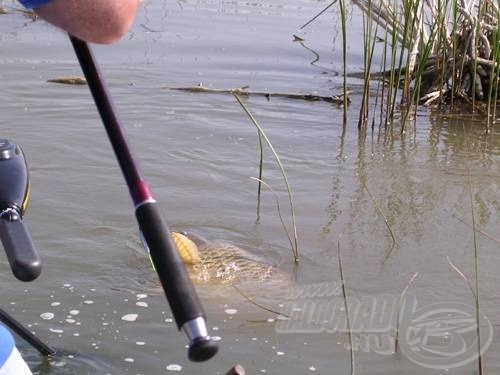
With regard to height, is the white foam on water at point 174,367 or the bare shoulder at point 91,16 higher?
the bare shoulder at point 91,16

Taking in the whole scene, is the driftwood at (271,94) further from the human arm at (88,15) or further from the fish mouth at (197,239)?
the human arm at (88,15)

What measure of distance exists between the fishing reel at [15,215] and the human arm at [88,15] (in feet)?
1.31

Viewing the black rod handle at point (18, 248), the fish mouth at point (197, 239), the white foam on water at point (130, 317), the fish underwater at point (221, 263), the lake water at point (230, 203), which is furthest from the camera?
the fish mouth at point (197, 239)

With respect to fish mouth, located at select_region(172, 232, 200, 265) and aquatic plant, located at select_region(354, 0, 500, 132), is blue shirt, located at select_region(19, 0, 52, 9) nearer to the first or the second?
fish mouth, located at select_region(172, 232, 200, 265)

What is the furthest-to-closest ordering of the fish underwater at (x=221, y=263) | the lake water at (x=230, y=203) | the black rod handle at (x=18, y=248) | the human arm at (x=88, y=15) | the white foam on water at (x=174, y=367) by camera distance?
the fish underwater at (x=221, y=263)
the lake water at (x=230, y=203)
the white foam on water at (x=174, y=367)
the black rod handle at (x=18, y=248)
the human arm at (x=88, y=15)

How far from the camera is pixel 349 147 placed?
5.95 meters

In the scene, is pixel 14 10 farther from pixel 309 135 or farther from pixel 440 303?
pixel 440 303

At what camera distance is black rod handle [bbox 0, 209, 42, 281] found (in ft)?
4.44

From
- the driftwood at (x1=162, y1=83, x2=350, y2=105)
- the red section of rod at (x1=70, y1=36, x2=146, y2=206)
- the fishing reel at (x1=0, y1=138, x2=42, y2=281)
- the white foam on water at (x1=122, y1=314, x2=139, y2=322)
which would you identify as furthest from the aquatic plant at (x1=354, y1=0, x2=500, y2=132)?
the red section of rod at (x1=70, y1=36, x2=146, y2=206)

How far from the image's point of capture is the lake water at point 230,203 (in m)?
3.10

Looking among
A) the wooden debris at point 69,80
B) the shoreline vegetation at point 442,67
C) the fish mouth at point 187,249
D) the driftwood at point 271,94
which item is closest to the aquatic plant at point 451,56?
the shoreline vegetation at point 442,67

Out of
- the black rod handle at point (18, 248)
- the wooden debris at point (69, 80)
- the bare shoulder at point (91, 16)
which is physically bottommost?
the wooden debris at point (69, 80)

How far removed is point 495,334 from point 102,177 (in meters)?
2.53

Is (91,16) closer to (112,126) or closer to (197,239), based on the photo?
(112,126)
